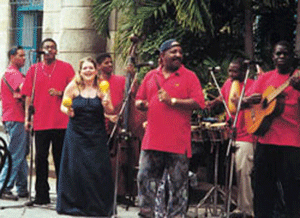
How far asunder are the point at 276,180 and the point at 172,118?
1.22 m

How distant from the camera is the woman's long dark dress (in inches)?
511

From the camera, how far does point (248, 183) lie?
12.6 meters

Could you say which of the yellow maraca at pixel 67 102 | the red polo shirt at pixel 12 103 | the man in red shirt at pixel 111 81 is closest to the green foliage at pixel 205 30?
the man in red shirt at pixel 111 81

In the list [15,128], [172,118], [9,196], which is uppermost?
[172,118]

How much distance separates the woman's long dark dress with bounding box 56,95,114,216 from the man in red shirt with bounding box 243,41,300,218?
7.73ft

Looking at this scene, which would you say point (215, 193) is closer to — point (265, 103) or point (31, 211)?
point (265, 103)

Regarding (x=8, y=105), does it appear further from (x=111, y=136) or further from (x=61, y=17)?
(x=61, y=17)

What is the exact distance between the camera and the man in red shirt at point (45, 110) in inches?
540

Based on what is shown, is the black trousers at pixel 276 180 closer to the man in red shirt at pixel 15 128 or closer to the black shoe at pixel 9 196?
the black shoe at pixel 9 196

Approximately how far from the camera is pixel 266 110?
36.6ft

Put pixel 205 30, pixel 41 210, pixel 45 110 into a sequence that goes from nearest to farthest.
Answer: pixel 41 210 → pixel 45 110 → pixel 205 30

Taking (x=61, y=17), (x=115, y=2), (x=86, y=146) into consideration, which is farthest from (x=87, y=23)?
(x=86, y=146)

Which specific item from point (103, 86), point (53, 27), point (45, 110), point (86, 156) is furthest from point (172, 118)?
point (53, 27)

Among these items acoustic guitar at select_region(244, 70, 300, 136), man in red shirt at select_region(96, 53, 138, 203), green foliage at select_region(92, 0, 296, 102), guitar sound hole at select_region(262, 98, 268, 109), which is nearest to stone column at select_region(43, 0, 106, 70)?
green foliage at select_region(92, 0, 296, 102)
